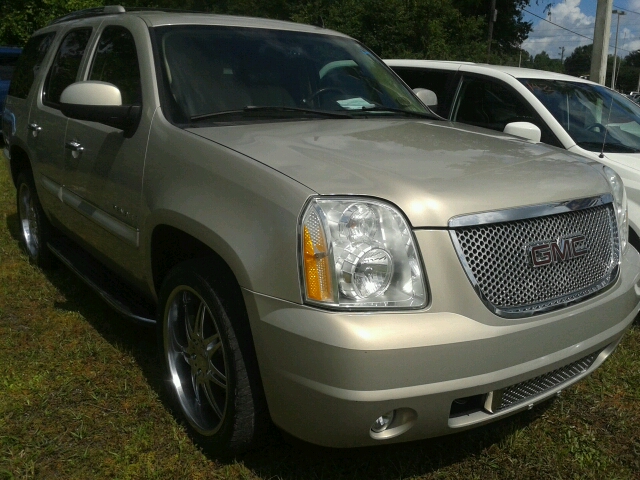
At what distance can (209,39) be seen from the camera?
3418 millimetres

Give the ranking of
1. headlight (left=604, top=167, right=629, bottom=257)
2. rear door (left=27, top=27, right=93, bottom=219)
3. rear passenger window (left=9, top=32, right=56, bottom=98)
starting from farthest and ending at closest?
rear passenger window (left=9, top=32, right=56, bottom=98)
rear door (left=27, top=27, right=93, bottom=219)
headlight (left=604, top=167, right=629, bottom=257)

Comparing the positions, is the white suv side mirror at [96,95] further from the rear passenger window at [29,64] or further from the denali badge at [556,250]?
the denali badge at [556,250]

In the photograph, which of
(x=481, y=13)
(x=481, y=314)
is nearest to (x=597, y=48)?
(x=481, y=314)

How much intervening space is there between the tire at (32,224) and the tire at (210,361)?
7.64 feet

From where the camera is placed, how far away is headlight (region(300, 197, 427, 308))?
6.95 ft

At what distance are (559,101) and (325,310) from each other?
3857 mm

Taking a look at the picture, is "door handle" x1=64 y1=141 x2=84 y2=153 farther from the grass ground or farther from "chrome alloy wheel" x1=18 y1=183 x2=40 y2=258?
"chrome alloy wheel" x1=18 y1=183 x2=40 y2=258

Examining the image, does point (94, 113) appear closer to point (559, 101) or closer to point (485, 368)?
point (485, 368)

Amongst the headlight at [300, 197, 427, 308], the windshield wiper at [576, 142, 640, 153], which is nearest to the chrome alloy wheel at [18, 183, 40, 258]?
the headlight at [300, 197, 427, 308]

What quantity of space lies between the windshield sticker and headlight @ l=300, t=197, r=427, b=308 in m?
1.50

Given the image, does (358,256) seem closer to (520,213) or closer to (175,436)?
(520,213)

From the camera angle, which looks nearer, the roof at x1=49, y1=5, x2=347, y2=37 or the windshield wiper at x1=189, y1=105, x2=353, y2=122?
the windshield wiper at x1=189, y1=105, x2=353, y2=122

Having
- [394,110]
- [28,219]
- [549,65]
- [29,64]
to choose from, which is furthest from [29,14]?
[549,65]

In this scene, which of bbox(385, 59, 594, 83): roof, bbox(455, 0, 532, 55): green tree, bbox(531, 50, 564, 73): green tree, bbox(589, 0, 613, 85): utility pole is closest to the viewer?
bbox(385, 59, 594, 83): roof
